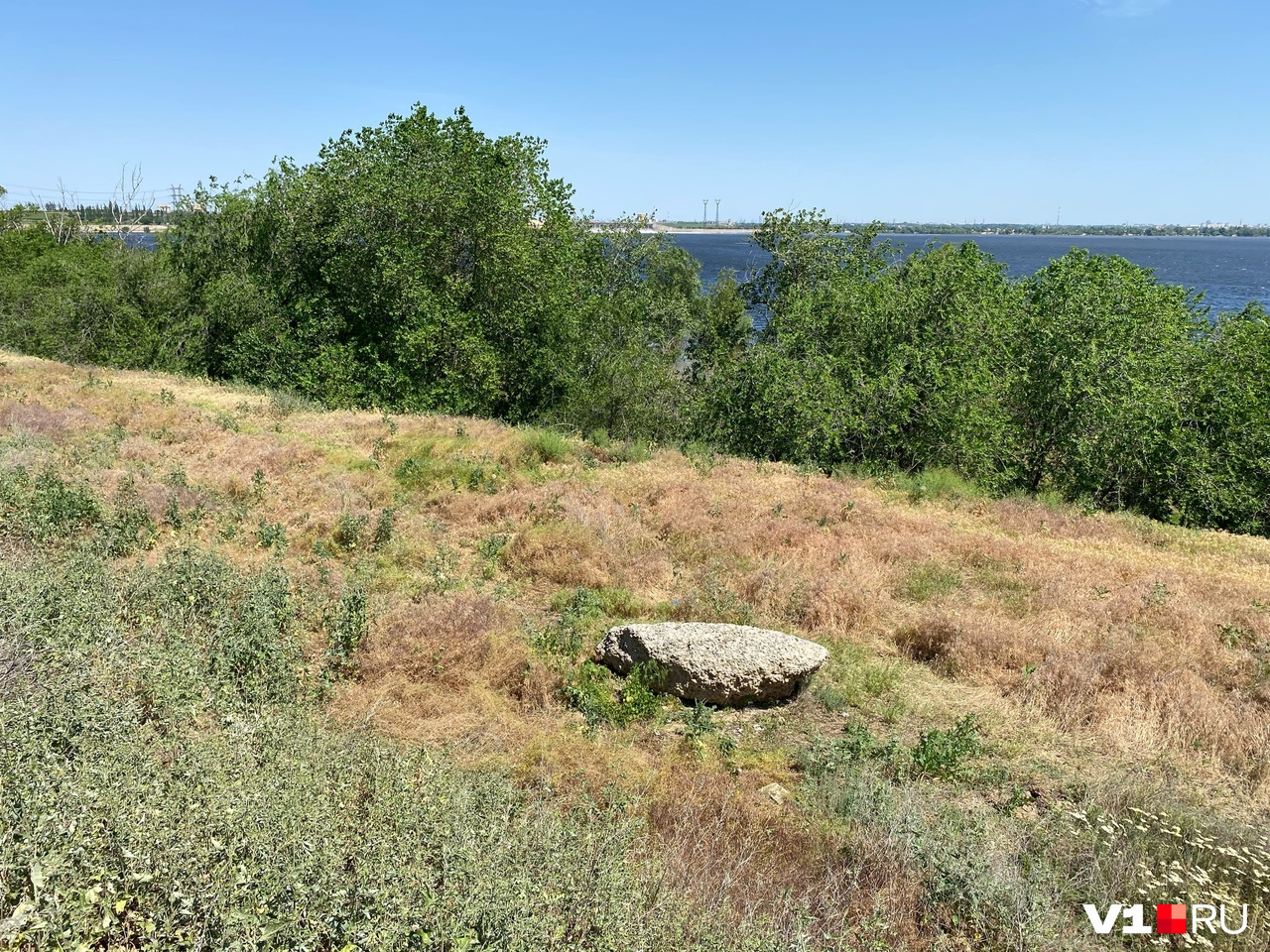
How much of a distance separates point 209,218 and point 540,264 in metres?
15.8

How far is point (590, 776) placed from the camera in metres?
6.41

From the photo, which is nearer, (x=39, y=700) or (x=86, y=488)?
(x=39, y=700)

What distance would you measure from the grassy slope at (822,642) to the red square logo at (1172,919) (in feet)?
0.52

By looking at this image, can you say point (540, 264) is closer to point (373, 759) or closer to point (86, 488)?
point (86, 488)

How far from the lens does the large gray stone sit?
818cm

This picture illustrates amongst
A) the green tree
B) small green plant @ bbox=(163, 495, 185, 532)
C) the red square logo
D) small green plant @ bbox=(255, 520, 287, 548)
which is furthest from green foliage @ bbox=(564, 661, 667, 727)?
the green tree

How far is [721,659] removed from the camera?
823 centimetres

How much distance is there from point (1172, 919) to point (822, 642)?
194 inches

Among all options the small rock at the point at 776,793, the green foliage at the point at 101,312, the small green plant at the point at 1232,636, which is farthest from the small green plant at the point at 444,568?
the green foliage at the point at 101,312

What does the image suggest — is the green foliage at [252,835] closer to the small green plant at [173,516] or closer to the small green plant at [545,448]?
the small green plant at [173,516]

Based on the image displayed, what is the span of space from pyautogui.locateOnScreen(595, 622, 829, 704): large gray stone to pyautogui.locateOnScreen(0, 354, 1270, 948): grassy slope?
0.28 meters

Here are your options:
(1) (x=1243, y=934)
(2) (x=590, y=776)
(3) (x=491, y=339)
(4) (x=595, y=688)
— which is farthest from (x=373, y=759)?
(3) (x=491, y=339)

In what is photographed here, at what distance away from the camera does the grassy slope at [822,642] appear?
5.45 meters

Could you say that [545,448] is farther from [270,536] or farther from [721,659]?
[721,659]
